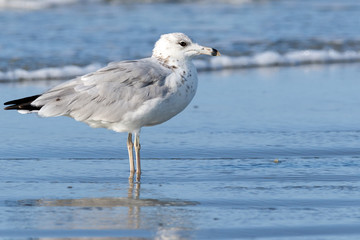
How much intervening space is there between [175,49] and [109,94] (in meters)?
0.66

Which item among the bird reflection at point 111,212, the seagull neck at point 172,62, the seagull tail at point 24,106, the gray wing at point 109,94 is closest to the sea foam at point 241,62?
the seagull tail at point 24,106

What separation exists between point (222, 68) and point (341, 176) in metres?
5.78

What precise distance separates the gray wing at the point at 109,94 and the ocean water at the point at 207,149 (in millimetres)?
482

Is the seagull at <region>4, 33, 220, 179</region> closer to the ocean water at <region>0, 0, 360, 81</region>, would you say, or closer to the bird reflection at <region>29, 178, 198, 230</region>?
the bird reflection at <region>29, 178, 198, 230</region>

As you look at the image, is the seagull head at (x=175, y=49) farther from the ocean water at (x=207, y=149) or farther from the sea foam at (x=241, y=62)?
the sea foam at (x=241, y=62)

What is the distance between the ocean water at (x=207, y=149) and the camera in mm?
5098

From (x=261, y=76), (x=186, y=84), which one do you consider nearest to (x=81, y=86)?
(x=186, y=84)

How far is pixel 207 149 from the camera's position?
7242 mm

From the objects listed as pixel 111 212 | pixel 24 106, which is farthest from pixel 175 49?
pixel 111 212

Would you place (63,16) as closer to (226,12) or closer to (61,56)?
(226,12)

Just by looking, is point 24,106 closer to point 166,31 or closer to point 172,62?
point 172,62

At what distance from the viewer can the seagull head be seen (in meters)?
6.55

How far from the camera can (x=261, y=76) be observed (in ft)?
36.4

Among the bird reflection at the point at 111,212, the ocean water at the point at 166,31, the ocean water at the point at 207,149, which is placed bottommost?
the bird reflection at the point at 111,212
